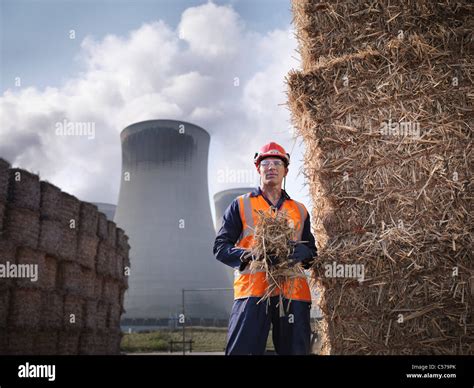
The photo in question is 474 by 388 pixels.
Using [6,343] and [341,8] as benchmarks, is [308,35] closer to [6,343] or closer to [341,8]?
[341,8]

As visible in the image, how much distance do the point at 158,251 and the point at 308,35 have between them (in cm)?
1949

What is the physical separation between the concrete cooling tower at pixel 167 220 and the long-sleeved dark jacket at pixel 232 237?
17.9 meters

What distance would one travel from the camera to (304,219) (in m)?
3.89

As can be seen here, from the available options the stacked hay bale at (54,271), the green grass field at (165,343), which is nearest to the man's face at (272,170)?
the stacked hay bale at (54,271)

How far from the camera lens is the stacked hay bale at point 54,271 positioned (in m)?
6.80

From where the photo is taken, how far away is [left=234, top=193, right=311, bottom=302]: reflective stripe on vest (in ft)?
11.6

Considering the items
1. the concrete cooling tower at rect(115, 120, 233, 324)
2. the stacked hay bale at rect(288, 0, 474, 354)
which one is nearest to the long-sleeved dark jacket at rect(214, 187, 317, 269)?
the stacked hay bale at rect(288, 0, 474, 354)

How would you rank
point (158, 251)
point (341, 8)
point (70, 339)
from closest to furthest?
point (341, 8) → point (70, 339) → point (158, 251)

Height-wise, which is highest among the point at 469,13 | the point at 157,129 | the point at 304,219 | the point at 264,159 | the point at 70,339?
the point at 157,129

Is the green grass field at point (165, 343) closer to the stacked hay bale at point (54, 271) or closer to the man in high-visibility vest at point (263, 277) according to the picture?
the stacked hay bale at point (54, 271)

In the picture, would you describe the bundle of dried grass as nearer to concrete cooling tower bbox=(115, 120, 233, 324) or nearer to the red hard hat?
the red hard hat

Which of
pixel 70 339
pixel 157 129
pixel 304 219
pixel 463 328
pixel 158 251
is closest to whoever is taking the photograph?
pixel 463 328

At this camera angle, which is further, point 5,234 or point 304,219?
point 5,234
